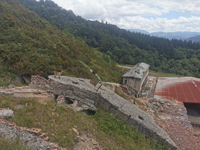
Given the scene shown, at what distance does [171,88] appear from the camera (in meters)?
19.5

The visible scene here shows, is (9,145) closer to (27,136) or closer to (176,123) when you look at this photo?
(27,136)

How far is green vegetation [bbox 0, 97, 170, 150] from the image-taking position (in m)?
5.66

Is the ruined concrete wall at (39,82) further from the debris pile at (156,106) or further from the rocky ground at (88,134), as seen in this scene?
the debris pile at (156,106)

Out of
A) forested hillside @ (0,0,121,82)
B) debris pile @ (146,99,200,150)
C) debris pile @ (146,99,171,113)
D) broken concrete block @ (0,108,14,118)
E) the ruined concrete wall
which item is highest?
forested hillside @ (0,0,121,82)

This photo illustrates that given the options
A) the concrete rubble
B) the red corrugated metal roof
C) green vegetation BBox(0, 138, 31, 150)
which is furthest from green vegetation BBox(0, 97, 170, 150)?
the red corrugated metal roof

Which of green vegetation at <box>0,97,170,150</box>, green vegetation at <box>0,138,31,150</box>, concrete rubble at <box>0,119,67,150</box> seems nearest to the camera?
green vegetation at <box>0,138,31,150</box>

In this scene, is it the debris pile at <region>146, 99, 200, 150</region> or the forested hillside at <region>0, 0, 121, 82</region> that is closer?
the debris pile at <region>146, 99, 200, 150</region>

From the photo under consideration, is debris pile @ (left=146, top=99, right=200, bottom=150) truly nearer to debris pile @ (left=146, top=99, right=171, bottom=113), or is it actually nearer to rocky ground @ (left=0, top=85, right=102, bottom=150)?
debris pile @ (left=146, top=99, right=171, bottom=113)

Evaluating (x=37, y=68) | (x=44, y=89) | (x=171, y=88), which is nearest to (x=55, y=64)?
(x=37, y=68)

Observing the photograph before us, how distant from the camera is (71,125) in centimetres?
643

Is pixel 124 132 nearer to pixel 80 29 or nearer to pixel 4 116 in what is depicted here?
pixel 4 116

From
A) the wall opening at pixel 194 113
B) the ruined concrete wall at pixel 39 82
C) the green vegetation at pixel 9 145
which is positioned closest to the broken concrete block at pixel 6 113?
the green vegetation at pixel 9 145

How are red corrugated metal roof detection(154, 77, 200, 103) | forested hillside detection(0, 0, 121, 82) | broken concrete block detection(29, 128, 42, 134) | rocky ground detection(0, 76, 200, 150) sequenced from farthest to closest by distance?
red corrugated metal roof detection(154, 77, 200, 103), forested hillside detection(0, 0, 121, 82), broken concrete block detection(29, 128, 42, 134), rocky ground detection(0, 76, 200, 150)

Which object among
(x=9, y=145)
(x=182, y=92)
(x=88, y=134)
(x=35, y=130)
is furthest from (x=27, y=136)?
(x=182, y=92)
